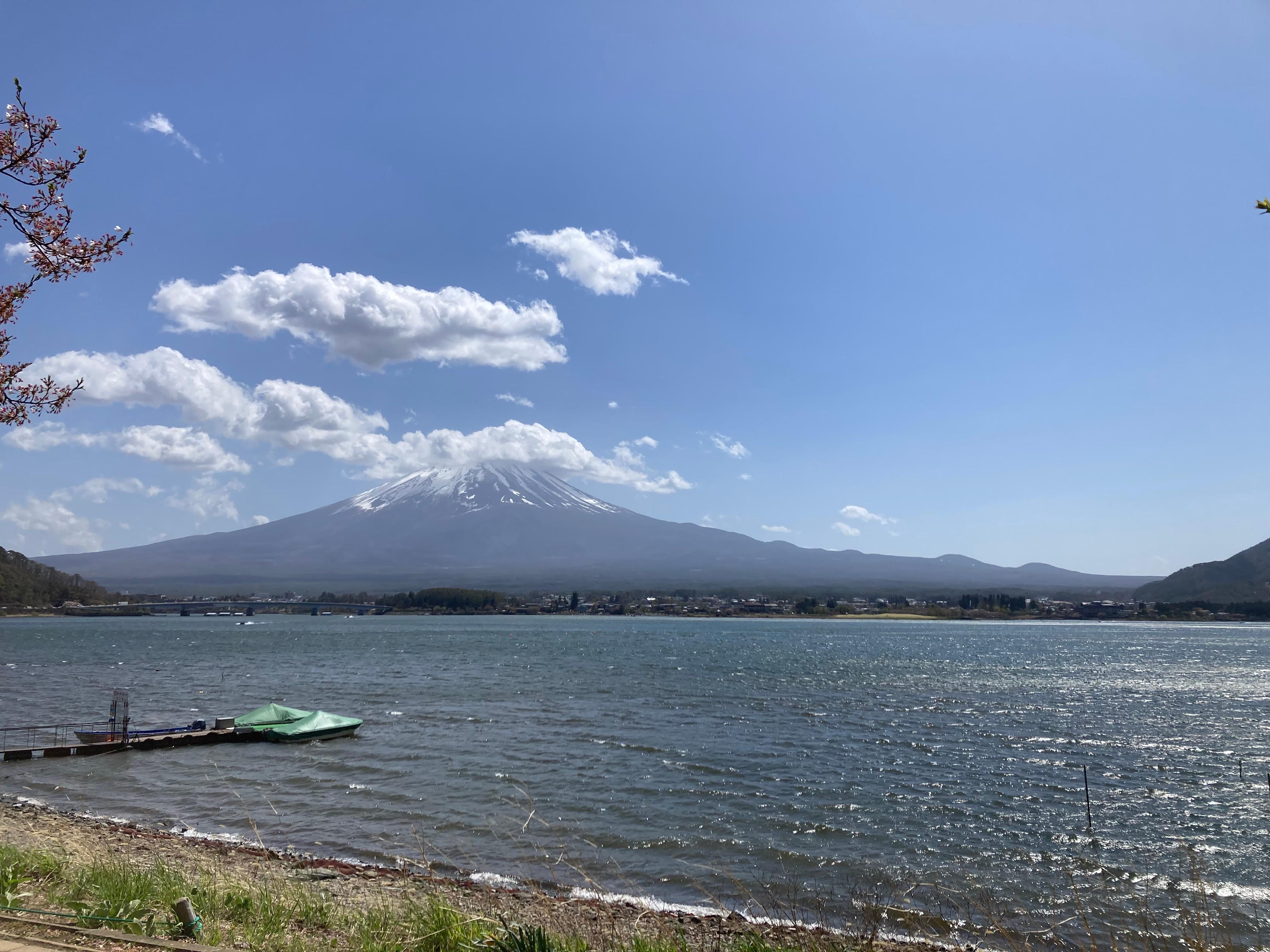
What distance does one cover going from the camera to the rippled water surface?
15289 millimetres

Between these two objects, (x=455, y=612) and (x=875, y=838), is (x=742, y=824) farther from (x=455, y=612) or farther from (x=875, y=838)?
(x=455, y=612)

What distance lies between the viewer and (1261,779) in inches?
859

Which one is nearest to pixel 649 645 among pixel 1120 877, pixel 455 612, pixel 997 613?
pixel 1120 877

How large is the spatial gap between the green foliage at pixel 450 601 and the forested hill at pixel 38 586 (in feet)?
201

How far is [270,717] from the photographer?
28.2m

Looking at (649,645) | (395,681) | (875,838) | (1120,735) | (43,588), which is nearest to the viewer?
(875,838)

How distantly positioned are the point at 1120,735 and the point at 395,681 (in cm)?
3608

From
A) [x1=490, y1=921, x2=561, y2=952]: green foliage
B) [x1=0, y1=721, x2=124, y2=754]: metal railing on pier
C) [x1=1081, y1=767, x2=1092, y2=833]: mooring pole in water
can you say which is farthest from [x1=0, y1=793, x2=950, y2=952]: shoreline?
[x1=0, y1=721, x2=124, y2=754]: metal railing on pier

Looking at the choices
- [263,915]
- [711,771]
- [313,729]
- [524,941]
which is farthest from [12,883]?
[313,729]

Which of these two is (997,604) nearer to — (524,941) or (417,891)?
(417,891)

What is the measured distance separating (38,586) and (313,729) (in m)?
177

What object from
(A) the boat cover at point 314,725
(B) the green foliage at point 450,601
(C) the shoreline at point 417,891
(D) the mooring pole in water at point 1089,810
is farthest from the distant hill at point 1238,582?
(C) the shoreline at point 417,891

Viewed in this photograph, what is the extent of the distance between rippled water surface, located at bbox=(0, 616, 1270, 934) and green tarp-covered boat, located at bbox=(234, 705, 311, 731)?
1.14m

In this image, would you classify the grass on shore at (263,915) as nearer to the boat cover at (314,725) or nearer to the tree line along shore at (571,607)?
the boat cover at (314,725)
